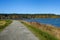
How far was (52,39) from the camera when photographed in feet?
44.7

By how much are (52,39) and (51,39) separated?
88 millimetres

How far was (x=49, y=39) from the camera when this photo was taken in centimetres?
1387

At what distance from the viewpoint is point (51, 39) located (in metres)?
13.7

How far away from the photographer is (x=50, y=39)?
45.2 ft

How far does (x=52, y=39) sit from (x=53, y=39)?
0.25 feet

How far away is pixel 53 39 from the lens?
13.6 m

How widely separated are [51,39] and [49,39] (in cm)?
22

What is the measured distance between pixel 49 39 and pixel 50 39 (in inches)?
4.8

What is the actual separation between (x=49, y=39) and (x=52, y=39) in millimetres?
311

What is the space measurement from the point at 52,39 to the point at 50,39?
0.19 meters
